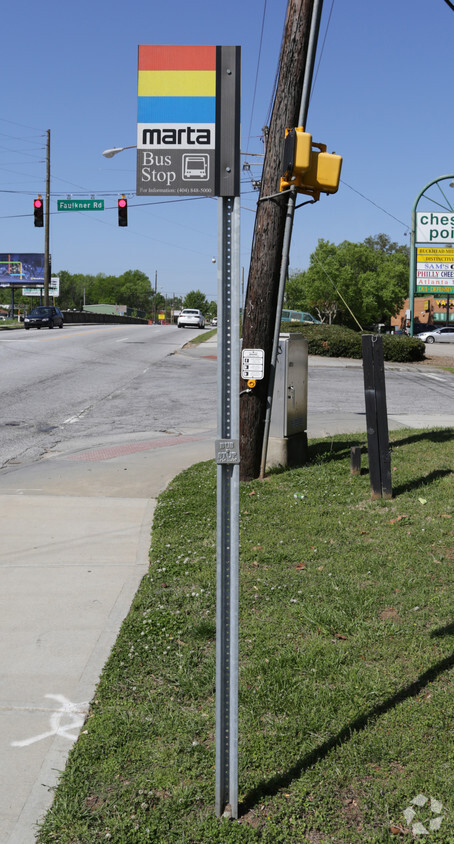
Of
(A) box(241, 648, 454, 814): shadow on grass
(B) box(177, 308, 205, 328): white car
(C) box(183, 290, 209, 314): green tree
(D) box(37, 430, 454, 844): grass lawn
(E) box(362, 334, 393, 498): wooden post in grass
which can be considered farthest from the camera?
(C) box(183, 290, 209, 314): green tree

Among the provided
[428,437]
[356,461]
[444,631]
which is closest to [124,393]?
[428,437]

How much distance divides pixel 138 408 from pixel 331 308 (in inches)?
2508

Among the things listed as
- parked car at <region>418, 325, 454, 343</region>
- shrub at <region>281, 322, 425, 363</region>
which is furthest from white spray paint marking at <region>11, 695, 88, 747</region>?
parked car at <region>418, 325, 454, 343</region>

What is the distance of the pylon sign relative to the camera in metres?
2.64

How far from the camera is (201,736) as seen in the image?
3391 millimetres

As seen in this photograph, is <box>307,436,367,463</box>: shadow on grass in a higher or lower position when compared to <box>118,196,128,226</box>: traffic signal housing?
lower

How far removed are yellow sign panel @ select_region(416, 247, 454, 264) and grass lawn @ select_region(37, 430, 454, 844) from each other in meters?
27.3

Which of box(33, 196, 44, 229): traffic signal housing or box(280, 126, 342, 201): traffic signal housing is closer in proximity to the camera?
box(280, 126, 342, 201): traffic signal housing

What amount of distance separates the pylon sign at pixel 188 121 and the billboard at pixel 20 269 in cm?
9766

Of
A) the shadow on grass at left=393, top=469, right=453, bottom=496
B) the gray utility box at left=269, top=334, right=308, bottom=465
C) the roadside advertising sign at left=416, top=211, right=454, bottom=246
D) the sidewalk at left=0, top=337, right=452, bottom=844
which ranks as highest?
the roadside advertising sign at left=416, top=211, right=454, bottom=246

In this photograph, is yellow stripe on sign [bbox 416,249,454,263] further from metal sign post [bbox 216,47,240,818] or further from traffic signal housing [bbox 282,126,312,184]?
metal sign post [bbox 216,47,240,818]

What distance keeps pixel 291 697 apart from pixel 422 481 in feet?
→ 13.8

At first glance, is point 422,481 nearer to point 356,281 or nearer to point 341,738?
point 341,738

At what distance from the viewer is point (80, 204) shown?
37062 mm
